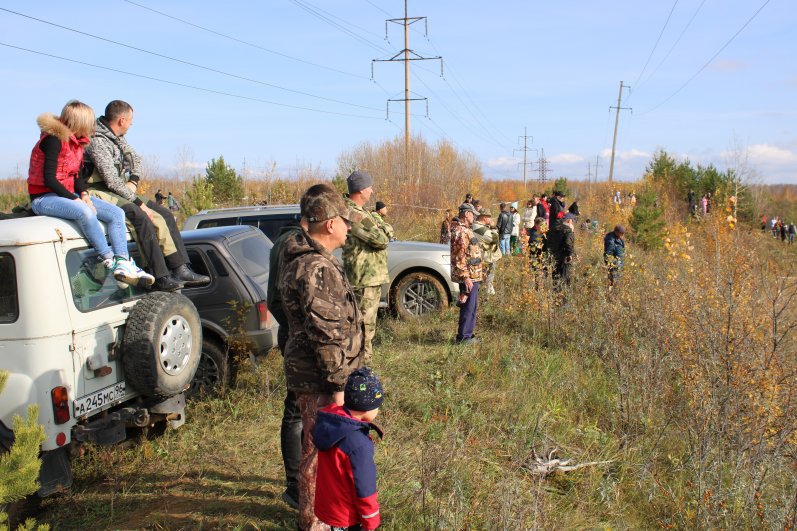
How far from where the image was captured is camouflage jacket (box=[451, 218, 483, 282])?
295 inches

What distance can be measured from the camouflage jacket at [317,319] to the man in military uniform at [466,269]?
420 centimetres

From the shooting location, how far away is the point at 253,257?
6.89m

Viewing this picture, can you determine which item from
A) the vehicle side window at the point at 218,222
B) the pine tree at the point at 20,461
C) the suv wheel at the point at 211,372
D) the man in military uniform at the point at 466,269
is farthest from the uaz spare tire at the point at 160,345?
the vehicle side window at the point at 218,222

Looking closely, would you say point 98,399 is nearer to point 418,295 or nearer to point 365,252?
point 365,252

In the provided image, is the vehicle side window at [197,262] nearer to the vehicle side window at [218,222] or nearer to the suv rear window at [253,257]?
the suv rear window at [253,257]

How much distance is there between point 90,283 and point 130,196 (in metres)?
1.08

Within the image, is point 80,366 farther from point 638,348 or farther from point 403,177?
point 403,177

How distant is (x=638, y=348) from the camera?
704 centimetres

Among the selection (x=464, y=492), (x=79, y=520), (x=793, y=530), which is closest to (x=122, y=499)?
(x=79, y=520)

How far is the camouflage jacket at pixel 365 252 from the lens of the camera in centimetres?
566

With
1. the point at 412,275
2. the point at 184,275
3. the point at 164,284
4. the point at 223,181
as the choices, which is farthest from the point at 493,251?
the point at 223,181

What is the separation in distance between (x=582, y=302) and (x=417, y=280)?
2.33 m

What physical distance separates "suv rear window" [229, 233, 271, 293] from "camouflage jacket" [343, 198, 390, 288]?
4.27ft

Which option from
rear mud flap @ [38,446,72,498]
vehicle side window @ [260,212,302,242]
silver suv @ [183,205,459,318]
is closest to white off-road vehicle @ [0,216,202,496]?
rear mud flap @ [38,446,72,498]
